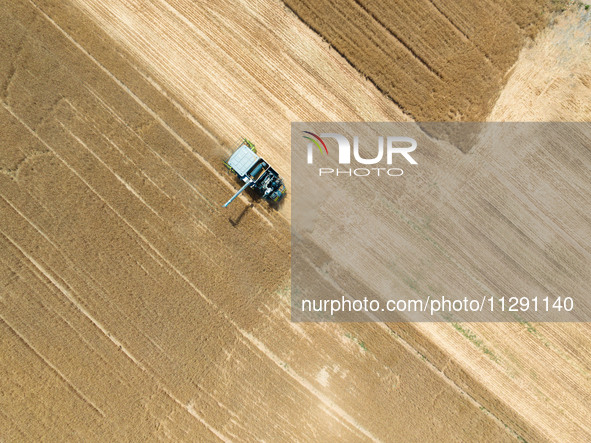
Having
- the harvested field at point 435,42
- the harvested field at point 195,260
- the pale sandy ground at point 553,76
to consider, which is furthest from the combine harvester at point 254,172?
the pale sandy ground at point 553,76

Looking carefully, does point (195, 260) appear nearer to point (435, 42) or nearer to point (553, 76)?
point (435, 42)

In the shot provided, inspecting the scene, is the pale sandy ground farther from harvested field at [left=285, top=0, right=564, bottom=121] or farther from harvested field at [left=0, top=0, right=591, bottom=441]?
harvested field at [left=285, top=0, right=564, bottom=121]

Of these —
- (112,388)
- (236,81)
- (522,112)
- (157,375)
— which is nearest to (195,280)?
(157,375)

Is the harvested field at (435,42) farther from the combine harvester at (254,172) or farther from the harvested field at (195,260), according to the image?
the combine harvester at (254,172)

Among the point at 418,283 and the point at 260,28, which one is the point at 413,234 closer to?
the point at 418,283

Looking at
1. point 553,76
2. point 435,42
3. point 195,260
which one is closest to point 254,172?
point 195,260

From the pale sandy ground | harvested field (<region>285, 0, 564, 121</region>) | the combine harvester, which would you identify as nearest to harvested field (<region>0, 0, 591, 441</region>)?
harvested field (<region>285, 0, 564, 121</region>)
